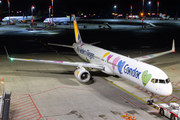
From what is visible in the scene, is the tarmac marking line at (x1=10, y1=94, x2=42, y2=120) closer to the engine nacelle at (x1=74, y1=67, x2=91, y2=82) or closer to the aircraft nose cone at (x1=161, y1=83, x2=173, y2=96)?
the engine nacelle at (x1=74, y1=67, x2=91, y2=82)

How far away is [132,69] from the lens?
25.5m

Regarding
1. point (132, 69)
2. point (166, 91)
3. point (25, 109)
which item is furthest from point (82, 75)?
point (166, 91)

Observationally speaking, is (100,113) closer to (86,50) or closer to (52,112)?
(52,112)

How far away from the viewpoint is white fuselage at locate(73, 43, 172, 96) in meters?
22.1

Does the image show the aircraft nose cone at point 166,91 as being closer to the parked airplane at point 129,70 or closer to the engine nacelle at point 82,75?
the parked airplane at point 129,70

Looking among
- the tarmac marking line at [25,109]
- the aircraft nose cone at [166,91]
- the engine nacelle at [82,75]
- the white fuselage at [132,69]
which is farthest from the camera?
the engine nacelle at [82,75]

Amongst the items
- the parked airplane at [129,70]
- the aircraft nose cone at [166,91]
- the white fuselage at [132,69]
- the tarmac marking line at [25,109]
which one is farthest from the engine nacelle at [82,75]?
the aircraft nose cone at [166,91]

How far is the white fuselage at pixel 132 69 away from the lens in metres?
22.1

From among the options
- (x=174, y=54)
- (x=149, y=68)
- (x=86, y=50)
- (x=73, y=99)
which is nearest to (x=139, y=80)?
(x=149, y=68)

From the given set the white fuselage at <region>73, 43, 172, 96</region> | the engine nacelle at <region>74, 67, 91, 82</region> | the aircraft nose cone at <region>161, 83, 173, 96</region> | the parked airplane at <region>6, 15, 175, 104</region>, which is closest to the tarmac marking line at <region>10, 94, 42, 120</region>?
the engine nacelle at <region>74, 67, 91, 82</region>

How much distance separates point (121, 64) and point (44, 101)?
33.0 feet

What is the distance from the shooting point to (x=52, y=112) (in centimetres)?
2162

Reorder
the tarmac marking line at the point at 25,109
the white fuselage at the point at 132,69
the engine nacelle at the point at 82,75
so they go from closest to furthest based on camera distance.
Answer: the tarmac marking line at the point at 25,109 < the white fuselage at the point at 132,69 < the engine nacelle at the point at 82,75

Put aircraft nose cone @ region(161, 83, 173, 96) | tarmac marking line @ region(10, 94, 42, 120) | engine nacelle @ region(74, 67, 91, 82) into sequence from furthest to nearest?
engine nacelle @ region(74, 67, 91, 82) < aircraft nose cone @ region(161, 83, 173, 96) < tarmac marking line @ region(10, 94, 42, 120)
